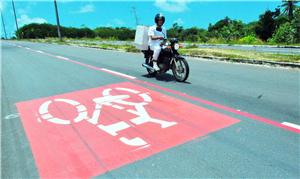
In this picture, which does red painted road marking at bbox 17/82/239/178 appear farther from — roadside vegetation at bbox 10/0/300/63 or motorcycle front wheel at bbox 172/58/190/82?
roadside vegetation at bbox 10/0/300/63

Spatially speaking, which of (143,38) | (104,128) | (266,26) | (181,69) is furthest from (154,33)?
(266,26)

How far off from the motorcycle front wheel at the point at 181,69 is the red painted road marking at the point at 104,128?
139 cm

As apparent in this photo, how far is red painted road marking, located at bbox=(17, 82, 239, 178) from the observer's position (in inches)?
132

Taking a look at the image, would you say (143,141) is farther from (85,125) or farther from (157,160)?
(85,125)

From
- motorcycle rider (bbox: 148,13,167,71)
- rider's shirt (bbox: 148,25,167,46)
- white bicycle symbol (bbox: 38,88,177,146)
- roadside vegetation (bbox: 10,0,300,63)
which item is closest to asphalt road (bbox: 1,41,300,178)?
white bicycle symbol (bbox: 38,88,177,146)

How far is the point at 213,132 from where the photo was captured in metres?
3.94

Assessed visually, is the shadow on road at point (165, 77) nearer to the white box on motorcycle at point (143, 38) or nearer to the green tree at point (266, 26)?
the white box on motorcycle at point (143, 38)

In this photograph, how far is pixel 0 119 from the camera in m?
5.13

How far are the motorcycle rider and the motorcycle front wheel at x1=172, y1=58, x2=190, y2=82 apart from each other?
611mm

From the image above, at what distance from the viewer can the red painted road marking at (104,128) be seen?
11.0 ft

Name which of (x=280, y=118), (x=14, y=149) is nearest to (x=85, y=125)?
(x=14, y=149)

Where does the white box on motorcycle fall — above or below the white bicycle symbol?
above

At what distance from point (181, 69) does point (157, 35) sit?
1249 millimetres

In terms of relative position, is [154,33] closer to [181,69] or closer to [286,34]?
[181,69]
